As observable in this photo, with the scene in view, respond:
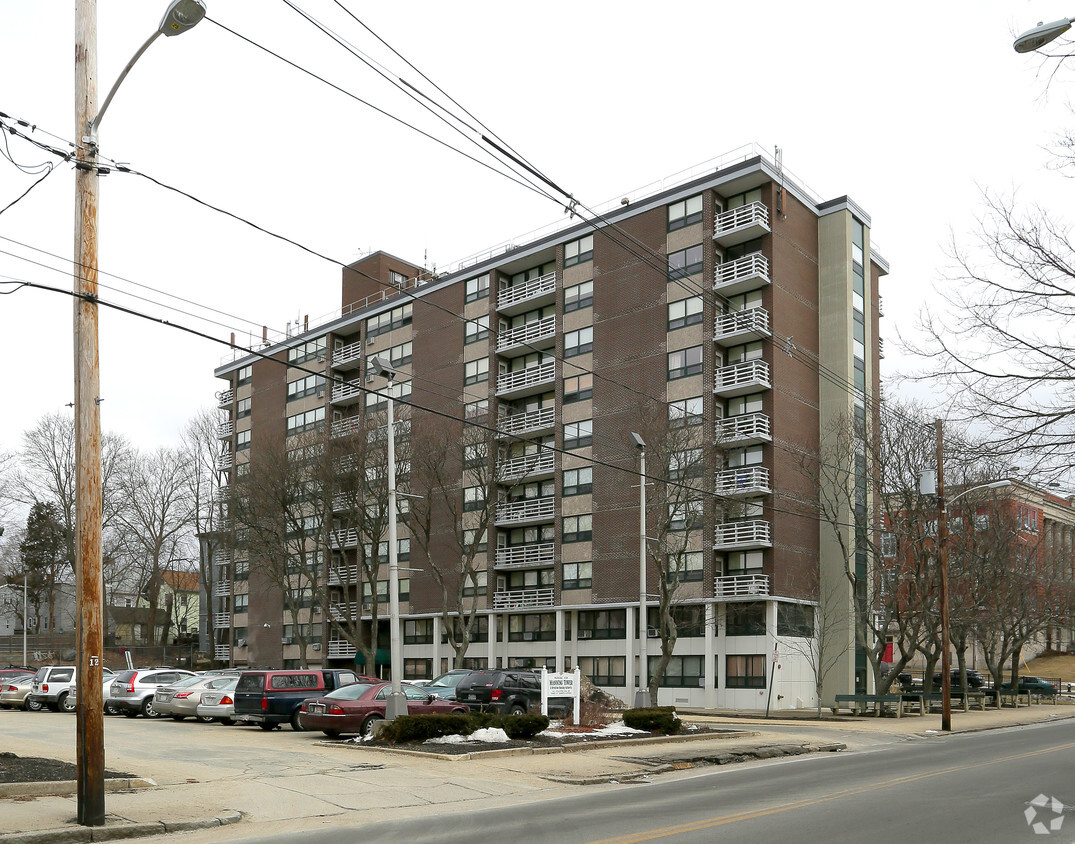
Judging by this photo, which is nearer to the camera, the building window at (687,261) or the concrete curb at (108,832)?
the concrete curb at (108,832)

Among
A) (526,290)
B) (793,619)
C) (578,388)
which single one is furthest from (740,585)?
(526,290)

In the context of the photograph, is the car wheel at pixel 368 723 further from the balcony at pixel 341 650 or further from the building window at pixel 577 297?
the balcony at pixel 341 650

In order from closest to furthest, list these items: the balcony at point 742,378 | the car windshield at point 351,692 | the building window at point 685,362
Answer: the car windshield at point 351,692, the balcony at point 742,378, the building window at point 685,362

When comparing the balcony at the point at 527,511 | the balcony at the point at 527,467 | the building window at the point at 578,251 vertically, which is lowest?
the balcony at the point at 527,511

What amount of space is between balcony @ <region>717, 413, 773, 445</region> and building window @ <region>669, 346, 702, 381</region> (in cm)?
323

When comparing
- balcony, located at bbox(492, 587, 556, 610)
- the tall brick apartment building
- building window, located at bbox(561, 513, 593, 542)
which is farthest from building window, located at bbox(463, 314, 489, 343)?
balcony, located at bbox(492, 587, 556, 610)

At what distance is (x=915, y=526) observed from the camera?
43.5m

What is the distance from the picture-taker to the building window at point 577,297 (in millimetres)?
57250

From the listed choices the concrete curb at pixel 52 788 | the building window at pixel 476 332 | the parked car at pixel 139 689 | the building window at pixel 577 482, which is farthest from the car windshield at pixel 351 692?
the building window at pixel 476 332

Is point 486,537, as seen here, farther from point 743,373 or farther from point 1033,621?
point 1033,621

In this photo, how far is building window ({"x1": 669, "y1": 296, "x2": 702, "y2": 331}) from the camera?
51719 mm

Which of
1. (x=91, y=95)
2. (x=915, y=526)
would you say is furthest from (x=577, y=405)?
(x=91, y=95)

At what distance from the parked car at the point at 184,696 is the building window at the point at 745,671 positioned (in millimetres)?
24971

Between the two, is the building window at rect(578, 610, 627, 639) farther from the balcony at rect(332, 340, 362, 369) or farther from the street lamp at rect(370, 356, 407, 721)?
the street lamp at rect(370, 356, 407, 721)
